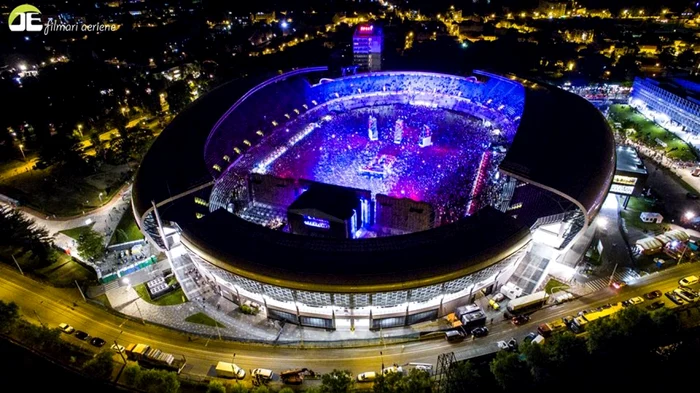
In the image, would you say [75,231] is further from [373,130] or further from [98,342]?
[373,130]

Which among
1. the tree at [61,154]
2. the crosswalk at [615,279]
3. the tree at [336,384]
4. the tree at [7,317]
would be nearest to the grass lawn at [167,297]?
the tree at [7,317]

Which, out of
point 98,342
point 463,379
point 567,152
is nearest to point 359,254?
point 463,379

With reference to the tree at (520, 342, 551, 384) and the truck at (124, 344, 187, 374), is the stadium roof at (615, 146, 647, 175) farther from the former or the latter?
the truck at (124, 344, 187, 374)

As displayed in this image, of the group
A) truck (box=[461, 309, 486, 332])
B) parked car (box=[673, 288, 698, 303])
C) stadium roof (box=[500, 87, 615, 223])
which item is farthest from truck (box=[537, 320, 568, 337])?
parked car (box=[673, 288, 698, 303])

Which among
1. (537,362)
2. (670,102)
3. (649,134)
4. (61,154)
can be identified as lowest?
(537,362)

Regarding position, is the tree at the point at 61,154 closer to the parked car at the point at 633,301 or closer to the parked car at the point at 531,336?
the parked car at the point at 531,336

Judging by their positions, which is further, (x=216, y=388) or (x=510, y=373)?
(x=510, y=373)
